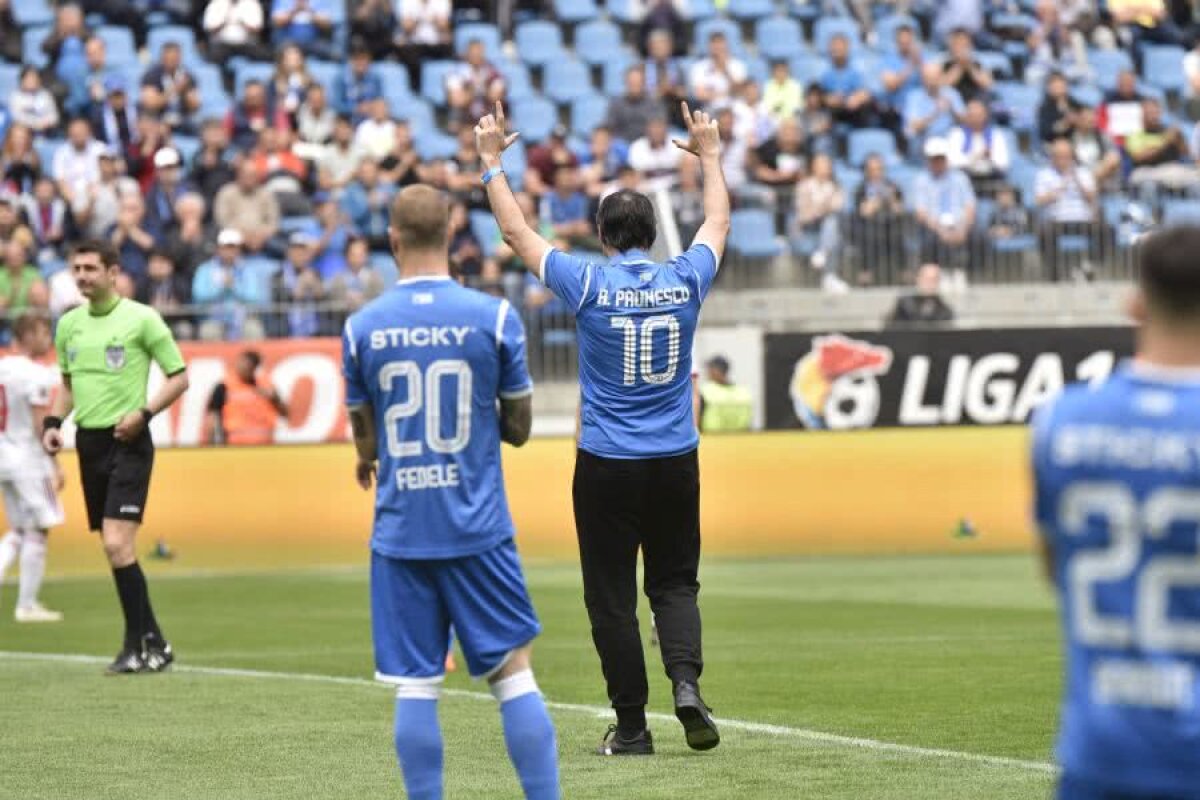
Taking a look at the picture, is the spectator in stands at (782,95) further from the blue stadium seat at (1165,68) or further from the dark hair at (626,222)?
the dark hair at (626,222)

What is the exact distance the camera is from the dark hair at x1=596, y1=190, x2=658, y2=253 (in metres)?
9.16

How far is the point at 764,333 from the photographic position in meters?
22.6

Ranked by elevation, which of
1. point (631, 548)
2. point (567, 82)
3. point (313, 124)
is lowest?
point (631, 548)

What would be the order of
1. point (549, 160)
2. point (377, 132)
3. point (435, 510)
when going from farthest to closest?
point (377, 132), point (549, 160), point (435, 510)

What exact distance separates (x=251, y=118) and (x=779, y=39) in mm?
7452

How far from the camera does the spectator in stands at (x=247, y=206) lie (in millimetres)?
23703

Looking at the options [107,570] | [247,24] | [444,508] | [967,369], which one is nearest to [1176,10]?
[967,369]

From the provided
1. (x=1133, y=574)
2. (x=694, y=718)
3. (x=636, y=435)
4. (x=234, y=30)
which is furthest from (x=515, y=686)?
(x=234, y=30)

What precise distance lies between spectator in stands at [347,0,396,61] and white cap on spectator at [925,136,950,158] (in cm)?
663

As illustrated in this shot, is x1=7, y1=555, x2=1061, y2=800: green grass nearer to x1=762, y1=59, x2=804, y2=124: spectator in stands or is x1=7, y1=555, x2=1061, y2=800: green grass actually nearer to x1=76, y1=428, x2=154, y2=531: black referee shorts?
x1=76, y1=428, x2=154, y2=531: black referee shorts

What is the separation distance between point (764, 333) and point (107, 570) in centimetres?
674

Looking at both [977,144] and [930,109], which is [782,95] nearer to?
[930,109]

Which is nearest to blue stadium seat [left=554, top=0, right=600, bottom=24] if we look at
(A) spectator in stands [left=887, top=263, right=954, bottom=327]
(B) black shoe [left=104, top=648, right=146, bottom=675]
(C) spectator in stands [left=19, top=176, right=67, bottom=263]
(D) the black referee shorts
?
(A) spectator in stands [left=887, top=263, right=954, bottom=327]

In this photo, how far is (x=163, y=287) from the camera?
73.3 ft
